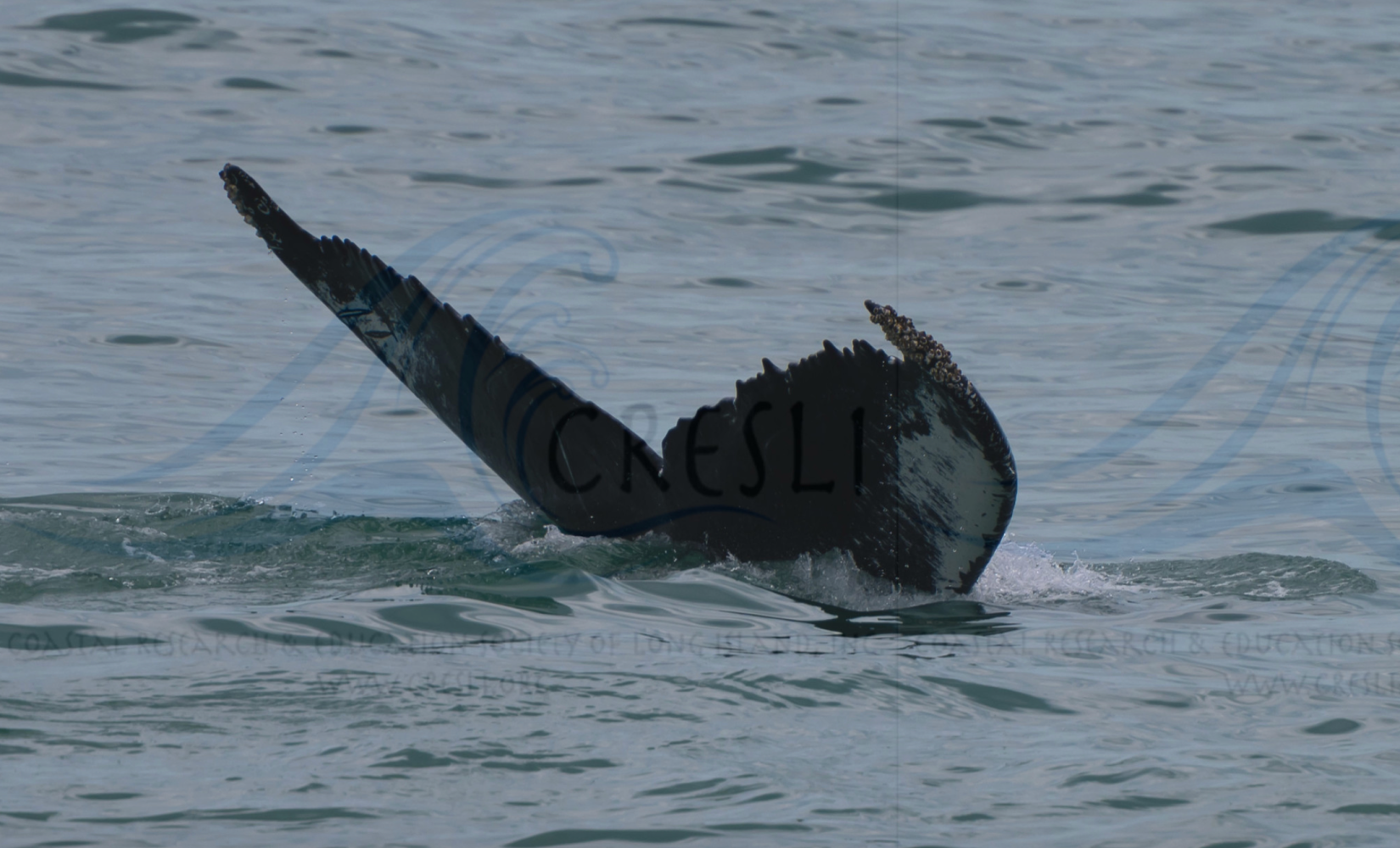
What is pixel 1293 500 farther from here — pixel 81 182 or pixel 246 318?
pixel 81 182

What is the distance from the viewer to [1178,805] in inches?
193

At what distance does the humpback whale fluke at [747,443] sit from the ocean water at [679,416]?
221mm

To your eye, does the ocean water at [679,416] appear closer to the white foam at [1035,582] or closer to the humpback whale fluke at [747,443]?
the white foam at [1035,582]

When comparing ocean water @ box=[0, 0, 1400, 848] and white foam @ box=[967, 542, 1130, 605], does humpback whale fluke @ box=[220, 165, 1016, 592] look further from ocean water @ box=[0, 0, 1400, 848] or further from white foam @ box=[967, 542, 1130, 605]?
white foam @ box=[967, 542, 1130, 605]

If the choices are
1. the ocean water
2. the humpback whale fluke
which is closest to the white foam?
the ocean water

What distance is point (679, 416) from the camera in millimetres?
11891

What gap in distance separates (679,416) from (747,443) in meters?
5.34

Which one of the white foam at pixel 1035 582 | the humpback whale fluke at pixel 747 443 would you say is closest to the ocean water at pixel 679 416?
the white foam at pixel 1035 582

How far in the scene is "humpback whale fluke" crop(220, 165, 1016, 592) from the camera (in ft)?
20.5

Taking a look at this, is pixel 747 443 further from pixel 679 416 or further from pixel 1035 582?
pixel 679 416

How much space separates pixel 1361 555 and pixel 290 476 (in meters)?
6.28

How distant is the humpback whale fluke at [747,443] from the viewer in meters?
6.23

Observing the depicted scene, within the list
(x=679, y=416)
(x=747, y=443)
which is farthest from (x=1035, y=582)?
(x=679, y=416)

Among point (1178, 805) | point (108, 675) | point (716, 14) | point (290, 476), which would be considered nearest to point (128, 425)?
point (290, 476)
